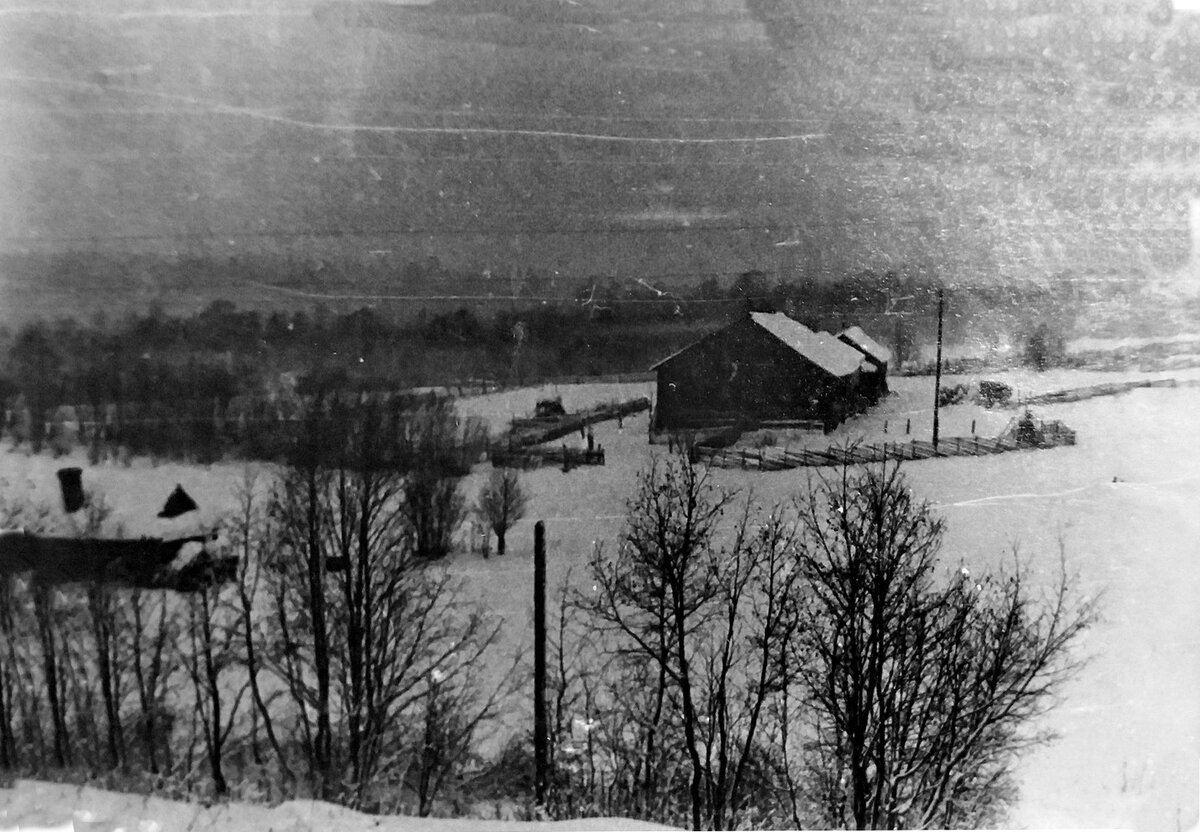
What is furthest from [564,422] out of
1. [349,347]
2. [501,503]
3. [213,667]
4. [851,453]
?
[213,667]

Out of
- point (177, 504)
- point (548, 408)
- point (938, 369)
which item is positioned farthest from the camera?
point (938, 369)

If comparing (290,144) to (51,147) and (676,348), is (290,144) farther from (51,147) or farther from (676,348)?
(676,348)

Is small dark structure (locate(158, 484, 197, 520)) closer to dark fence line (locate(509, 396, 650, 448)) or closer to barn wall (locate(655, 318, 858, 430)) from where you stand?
dark fence line (locate(509, 396, 650, 448))

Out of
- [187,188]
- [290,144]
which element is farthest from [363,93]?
[187,188]

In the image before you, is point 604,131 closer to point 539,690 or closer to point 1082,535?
point 539,690

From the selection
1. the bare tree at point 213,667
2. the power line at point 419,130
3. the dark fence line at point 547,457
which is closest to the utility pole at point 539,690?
the dark fence line at point 547,457

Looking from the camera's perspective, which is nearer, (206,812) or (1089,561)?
(206,812)

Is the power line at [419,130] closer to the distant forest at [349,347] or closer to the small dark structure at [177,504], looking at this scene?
the distant forest at [349,347]

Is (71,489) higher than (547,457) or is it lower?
lower
